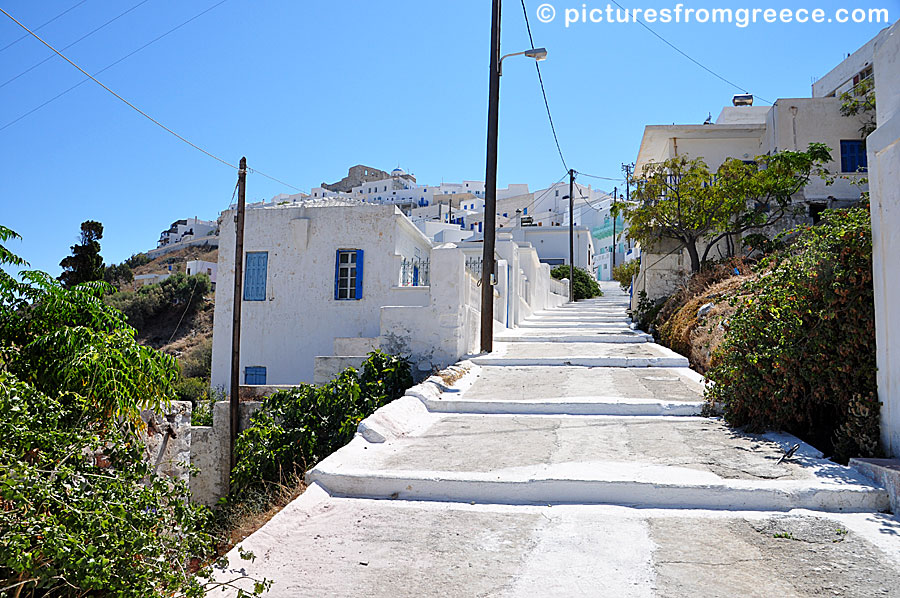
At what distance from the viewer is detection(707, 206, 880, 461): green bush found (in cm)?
493

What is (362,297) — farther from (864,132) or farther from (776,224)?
(864,132)

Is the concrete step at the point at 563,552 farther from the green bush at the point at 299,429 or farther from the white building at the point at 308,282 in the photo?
the white building at the point at 308,282

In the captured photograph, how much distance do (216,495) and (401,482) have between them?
6.56 metres

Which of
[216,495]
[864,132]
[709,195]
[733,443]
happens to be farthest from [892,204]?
[864,132]

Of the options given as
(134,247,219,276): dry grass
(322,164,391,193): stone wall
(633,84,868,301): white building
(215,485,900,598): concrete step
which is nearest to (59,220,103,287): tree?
(633,84,868,301): white building

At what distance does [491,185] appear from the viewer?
39.6 feet

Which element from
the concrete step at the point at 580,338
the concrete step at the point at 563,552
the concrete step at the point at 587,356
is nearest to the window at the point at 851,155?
the concrete step at the point at 580,338

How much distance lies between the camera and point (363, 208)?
60.7 feet

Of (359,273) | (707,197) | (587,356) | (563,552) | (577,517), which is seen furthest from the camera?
(359,273)

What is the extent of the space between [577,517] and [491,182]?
8795 millimetres

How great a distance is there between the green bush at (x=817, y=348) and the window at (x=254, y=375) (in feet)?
48.6

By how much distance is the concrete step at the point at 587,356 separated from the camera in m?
10.6

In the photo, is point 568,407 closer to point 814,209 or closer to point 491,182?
point 491,182

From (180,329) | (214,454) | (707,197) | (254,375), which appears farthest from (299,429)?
(180,329)
